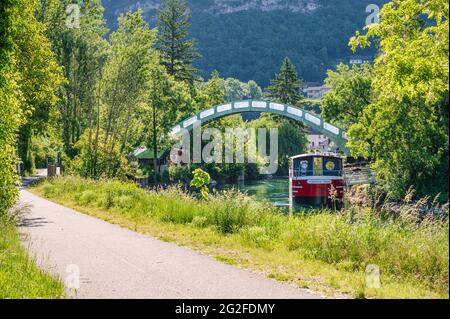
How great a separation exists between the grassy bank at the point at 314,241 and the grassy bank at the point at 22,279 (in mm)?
3367

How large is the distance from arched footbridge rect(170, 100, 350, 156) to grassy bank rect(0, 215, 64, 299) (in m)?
48.9

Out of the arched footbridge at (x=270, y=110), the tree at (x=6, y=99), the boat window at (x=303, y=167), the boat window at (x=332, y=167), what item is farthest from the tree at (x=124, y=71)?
the arched footbridge at (x=270, y=110)

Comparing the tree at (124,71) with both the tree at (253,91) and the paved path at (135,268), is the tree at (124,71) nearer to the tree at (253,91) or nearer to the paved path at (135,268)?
the paved path at (135,268)

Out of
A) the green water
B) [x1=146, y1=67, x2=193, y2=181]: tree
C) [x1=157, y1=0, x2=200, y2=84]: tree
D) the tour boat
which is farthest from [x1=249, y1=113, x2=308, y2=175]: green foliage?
[x1=146, y1=67, x2=193, y2=181]: tree

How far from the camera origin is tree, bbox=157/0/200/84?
81.4 m

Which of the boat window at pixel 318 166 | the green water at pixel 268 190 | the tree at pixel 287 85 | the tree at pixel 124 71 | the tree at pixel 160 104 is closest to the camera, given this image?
the tree at pixel 124 71

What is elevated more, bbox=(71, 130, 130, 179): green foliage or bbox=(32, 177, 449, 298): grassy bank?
bbox=(71, 130, 130, 179): green foliage

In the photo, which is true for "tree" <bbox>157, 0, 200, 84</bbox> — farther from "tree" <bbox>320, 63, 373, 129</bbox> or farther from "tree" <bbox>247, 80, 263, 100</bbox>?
"tree" <bbox>247, 80, 263, 100</bbox>

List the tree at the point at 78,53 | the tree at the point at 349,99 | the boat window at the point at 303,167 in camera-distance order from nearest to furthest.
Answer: the tree at the point at 78,53 < the boat window at the point at 303,167 < the tree at the point at 349,99

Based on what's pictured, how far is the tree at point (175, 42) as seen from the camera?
8138 cm

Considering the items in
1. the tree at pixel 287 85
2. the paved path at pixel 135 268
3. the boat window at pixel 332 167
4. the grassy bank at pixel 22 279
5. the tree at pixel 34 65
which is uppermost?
the tree at pixel 287 85

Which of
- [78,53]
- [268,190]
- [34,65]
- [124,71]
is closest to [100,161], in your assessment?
[124,71]
